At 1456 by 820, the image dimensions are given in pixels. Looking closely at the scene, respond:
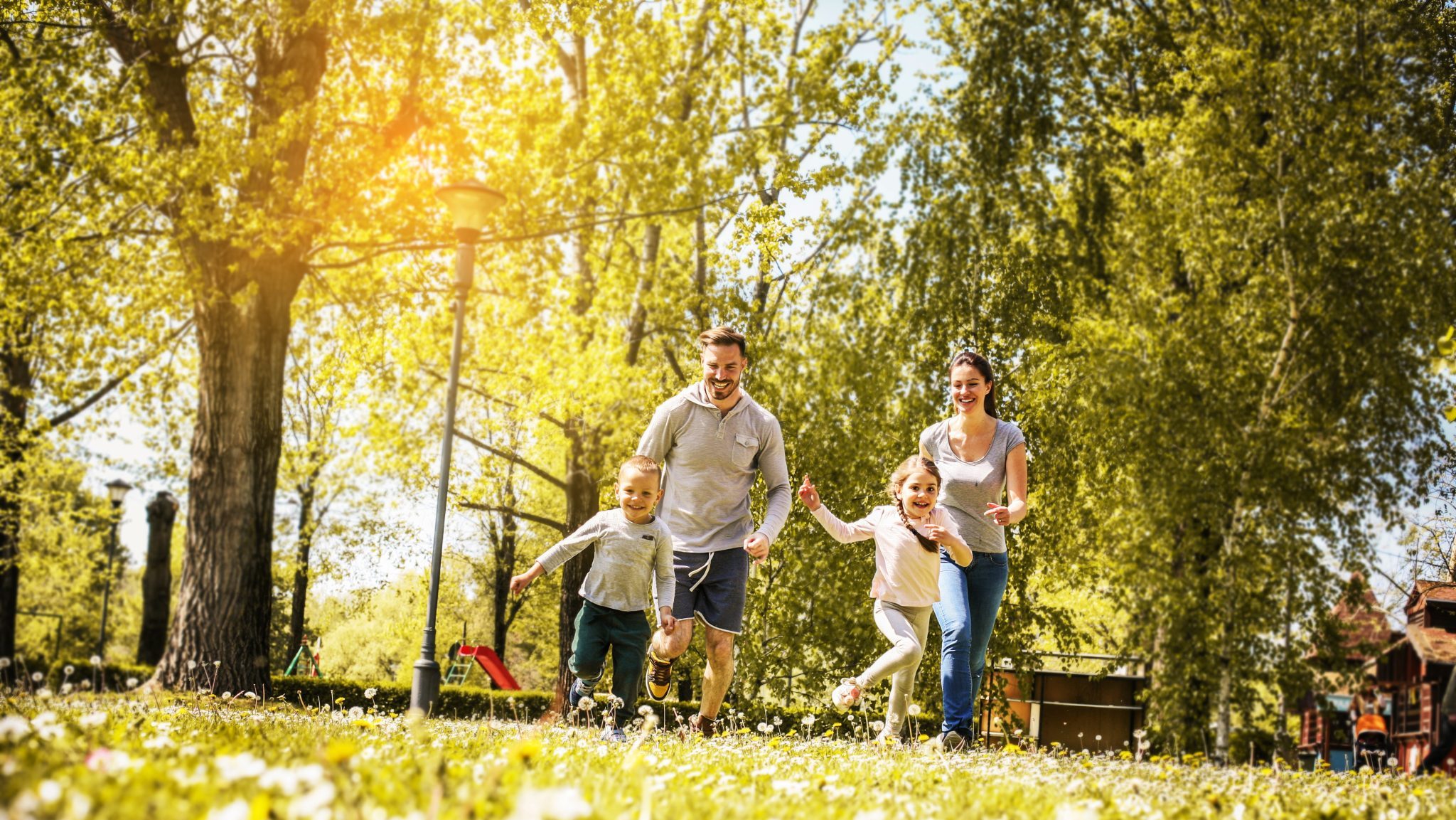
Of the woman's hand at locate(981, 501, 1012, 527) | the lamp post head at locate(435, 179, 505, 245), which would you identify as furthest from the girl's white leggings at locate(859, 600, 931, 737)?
the lamp post head at locate(435, 179, 505, 245)

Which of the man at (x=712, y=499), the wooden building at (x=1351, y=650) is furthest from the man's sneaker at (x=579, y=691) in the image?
the wooden building at (x=1351, y=650)

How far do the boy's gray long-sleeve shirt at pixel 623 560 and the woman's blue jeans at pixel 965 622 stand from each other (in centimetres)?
181

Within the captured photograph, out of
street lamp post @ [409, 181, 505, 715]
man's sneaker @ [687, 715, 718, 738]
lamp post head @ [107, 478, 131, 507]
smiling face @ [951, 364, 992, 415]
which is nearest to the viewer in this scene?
man's sneaker @ [687, 715, 718, 738]

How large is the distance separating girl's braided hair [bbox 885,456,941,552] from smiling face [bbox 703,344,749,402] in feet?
4.51

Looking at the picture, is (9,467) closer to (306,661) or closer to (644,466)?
(306,661)

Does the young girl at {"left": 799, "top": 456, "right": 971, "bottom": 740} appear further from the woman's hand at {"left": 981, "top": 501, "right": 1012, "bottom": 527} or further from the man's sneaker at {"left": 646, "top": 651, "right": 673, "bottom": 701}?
the man's sneaker at {"left": 646, "top": 651, "right": 673, "bottom": 701}

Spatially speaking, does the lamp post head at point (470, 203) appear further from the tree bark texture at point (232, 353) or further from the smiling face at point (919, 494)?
the smiling face at point (919, 494)

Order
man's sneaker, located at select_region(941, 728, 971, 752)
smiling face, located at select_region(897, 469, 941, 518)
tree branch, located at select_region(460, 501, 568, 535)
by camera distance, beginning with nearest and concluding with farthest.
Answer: man's sneaker, located at select_region(941, 728, 971, 752)
smiling face, located at select_region(897, 469, 941, 518)
tree branch, located at select_region(460, 501, 568, 535)

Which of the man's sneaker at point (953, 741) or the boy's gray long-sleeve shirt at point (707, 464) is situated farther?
the boy's gray long-sleeve shirt at point (707, 464)

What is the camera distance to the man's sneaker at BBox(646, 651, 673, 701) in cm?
664

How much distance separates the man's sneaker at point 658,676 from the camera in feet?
21.8

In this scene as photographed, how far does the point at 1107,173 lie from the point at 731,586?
20.0 meters

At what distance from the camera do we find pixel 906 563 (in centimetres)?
727

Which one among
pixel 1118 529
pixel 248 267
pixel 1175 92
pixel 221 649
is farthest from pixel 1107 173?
pixel 221 649
